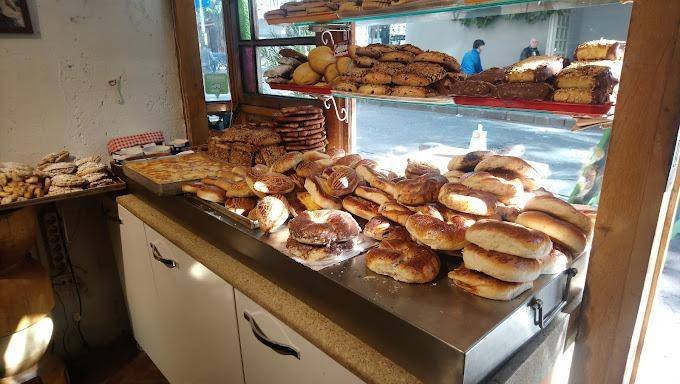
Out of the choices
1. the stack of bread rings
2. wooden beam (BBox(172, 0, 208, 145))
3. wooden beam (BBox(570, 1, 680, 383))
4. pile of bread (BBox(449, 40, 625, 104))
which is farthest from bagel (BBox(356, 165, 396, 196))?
wooden beam (BBox(172, 0, 208, 145))

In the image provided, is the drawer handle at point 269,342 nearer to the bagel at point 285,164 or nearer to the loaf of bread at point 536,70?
the bagel at point 285,164

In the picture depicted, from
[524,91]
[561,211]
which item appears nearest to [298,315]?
[561,211]

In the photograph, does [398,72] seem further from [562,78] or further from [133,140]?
[133,140]

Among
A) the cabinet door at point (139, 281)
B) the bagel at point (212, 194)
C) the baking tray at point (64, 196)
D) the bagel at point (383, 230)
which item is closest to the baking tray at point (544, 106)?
the bagel at point (383, 230)

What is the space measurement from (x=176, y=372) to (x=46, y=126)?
1712mm

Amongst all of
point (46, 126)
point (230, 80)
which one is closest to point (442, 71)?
point (230, 80)

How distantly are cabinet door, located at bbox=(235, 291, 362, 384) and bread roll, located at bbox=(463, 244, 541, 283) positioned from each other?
18.2 inches

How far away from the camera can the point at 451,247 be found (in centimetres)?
124

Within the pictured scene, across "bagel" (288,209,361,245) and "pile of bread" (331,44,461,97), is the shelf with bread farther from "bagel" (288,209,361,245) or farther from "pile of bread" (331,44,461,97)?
"bagel" (288,209,361,245)

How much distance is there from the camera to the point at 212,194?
6.27 feet

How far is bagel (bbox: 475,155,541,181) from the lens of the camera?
4.87ft

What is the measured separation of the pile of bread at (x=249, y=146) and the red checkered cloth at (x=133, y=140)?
63cm

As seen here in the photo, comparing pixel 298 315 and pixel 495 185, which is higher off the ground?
pixel 495 185

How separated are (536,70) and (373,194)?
68 cm
